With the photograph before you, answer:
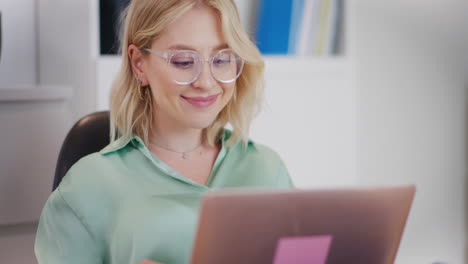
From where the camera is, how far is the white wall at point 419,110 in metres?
2.58

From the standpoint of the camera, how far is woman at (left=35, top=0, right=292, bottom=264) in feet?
3.80

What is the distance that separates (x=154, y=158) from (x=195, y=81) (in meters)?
0.18

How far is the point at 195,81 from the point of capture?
1.17 metres

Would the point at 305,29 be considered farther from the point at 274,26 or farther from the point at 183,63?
the point at 183,63

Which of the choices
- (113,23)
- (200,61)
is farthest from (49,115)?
(200,61)

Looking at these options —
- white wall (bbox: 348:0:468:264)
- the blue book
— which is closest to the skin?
the blue book

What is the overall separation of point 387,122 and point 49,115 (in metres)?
1.44

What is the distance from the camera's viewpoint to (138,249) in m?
1.14

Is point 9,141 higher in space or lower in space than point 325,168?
higher

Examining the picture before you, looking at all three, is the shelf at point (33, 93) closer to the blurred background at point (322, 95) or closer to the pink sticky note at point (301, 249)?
the blurred background at point (322, 95)

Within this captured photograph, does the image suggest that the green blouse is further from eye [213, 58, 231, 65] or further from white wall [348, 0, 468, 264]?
white wall [348, 0, 468, 264]

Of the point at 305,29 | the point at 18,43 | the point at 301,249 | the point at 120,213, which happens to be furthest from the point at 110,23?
the point at 301,249

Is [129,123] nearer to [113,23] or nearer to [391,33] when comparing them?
[113,23]

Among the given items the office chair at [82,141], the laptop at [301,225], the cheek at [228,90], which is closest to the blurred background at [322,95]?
the office chair at [82,141]
